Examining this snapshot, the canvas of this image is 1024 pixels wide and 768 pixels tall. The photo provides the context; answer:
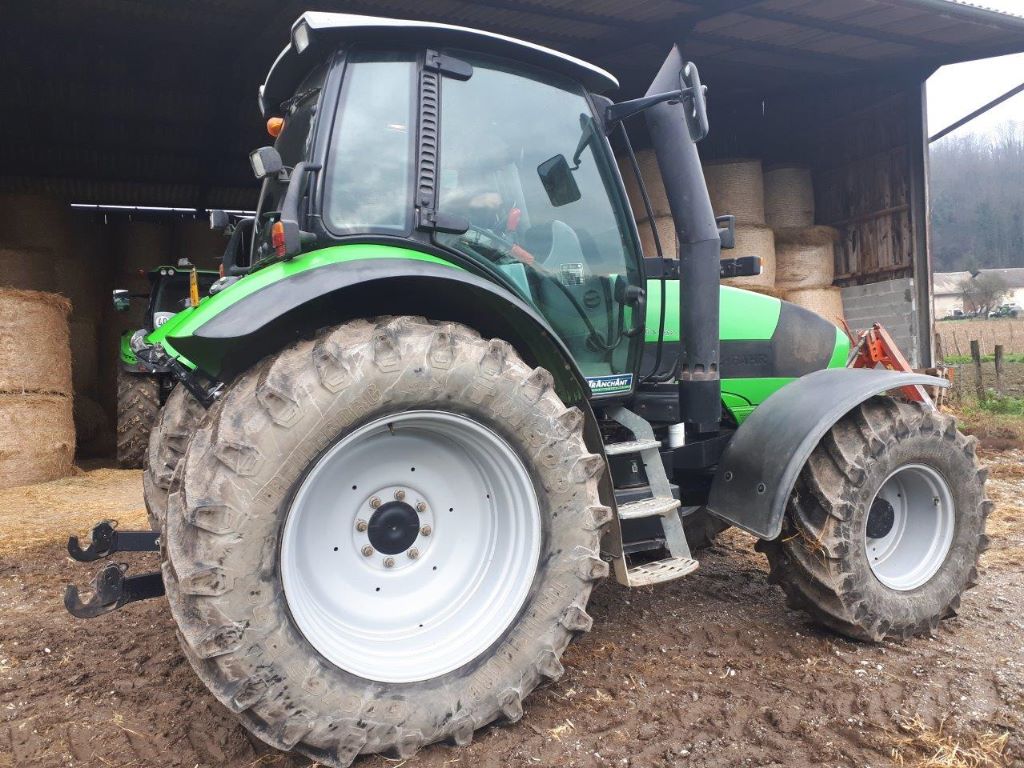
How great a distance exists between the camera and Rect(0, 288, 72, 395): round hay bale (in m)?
7.42

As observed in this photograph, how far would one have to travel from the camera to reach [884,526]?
3.31m

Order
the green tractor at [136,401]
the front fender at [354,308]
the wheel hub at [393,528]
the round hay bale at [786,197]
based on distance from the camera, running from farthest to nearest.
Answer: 1. the round hay bale at [786,197]
2. the green tractor at [136,401]
3. the wheel hub at [393,528]
4. the front fender at [354,308]

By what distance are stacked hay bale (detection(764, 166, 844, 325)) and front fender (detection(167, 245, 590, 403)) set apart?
25.2 feet

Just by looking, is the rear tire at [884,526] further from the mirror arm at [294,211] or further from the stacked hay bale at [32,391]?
the stacked hay bale at [32,391]

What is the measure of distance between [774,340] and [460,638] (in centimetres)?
233

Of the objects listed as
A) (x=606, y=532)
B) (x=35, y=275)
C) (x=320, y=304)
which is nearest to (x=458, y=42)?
(x=320, y=304)

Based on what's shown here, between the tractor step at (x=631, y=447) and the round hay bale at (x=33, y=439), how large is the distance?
6.72 m

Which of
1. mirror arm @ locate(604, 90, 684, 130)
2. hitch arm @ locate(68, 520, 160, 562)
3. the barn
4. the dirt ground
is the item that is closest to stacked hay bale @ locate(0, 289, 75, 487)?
the barn

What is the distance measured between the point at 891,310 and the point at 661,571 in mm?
7979

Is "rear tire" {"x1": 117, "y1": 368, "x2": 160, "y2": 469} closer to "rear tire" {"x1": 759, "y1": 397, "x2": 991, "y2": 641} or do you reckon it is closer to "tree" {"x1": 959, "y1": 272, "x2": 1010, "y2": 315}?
"rear tire" {"x1": 759, "y1": 397, "x2": 991, "y2": 641}

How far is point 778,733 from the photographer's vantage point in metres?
2.36

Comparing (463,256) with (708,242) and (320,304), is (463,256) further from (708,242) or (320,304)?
(708,242)

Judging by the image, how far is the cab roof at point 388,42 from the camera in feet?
8.29

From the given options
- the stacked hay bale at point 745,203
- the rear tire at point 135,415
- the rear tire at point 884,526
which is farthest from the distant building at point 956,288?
the rear tire at point 884,526
